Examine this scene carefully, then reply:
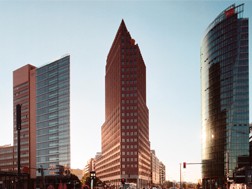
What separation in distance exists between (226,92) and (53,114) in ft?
291

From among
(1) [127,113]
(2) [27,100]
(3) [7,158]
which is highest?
(2) [27,100]

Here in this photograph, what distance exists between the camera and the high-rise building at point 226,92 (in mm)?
154750

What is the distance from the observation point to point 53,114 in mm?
184875

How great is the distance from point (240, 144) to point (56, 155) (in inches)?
3571

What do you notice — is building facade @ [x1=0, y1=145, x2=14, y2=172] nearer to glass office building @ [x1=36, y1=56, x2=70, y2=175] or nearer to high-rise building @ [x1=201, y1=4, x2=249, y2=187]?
glass office building @ [x1=36, y1=56, x2=70, y2=175]

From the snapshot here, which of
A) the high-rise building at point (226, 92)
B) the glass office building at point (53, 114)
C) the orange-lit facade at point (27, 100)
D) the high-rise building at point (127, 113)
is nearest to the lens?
the high-rise building at point (226, 92)

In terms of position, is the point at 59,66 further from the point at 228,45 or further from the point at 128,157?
the point at 228,45

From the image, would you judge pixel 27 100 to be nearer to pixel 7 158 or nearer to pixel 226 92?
pixel 7 158

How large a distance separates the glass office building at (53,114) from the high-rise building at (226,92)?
7270cm

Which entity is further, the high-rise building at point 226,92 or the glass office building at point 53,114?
the glass office building at point 53,114

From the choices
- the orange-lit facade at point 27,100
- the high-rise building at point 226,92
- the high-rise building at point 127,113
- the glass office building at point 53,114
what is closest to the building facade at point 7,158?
the orange-lit facade at point 27,100

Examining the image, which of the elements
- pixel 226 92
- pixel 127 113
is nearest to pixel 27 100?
pixel 127 113

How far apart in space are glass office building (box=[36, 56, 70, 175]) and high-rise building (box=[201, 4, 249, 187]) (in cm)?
7270

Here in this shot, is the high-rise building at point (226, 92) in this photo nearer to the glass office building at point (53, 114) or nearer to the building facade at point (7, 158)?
the glass office building at point (53, 114)
